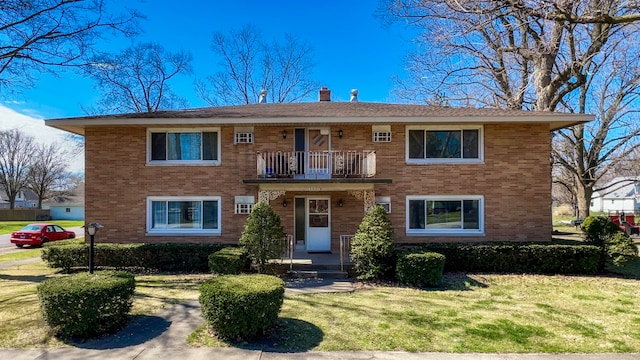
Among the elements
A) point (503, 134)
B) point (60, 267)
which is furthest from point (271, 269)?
point (503, 134)

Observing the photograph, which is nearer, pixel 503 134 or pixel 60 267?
pixel 60 267

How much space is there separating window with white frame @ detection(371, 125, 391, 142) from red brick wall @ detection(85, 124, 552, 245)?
0.73 feet

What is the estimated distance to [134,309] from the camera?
723 centimetres

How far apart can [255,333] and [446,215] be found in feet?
29.4

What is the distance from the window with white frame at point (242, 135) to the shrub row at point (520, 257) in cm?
632

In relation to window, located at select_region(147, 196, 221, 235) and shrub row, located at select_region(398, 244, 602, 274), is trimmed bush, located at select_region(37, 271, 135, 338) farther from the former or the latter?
shrub row, located at select_region(398, 244, 602, 274)

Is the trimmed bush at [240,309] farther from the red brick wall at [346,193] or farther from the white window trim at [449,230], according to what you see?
the white window trim at [449,230]

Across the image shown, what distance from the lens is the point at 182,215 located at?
12898 mm

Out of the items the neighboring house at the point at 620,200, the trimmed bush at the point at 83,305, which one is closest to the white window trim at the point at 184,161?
the trimmed bush at the point at 83,305

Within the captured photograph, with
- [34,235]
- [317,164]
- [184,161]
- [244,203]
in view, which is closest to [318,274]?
[244,203]

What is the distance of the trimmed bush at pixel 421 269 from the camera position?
9398mm

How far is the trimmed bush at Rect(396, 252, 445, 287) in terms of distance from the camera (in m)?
9.40

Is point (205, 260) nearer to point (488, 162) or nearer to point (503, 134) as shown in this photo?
point (488, 162)

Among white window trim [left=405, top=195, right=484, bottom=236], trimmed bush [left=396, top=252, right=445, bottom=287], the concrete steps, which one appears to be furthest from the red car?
trimmed bush [left=396, top=252, right=445, bottom=287]
